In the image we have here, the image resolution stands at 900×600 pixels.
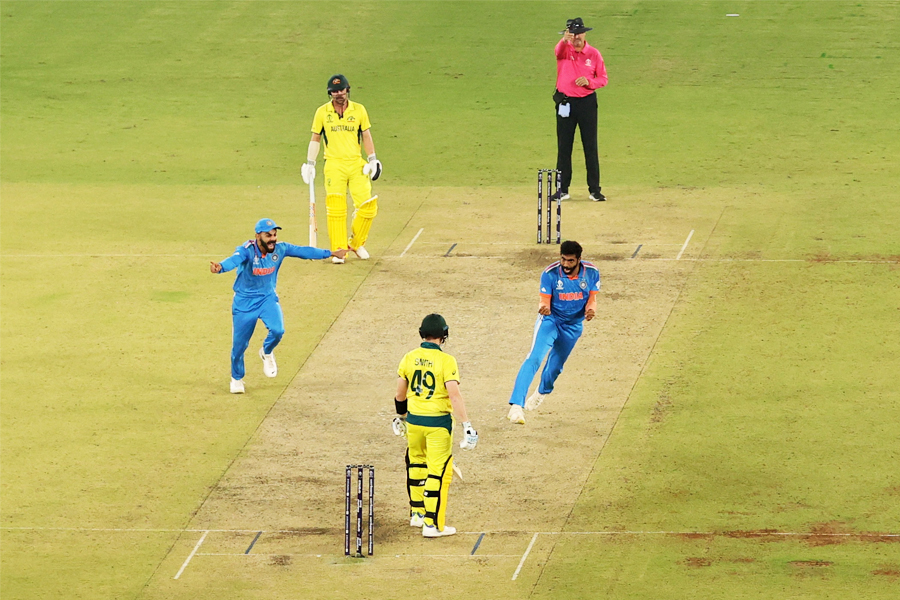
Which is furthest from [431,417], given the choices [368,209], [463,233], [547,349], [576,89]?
[576,89]

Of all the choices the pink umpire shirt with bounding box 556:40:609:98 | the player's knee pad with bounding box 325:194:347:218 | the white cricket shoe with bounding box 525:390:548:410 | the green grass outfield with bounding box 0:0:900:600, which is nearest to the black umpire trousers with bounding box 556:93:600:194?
the pink umpire shirt with bounding box 556:40:609:98

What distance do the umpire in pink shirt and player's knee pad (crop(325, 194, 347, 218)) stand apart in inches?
152

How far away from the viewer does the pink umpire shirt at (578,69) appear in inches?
989

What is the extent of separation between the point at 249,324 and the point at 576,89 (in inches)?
355

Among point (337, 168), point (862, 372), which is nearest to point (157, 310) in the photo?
point (337, 168)

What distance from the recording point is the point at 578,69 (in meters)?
25.2

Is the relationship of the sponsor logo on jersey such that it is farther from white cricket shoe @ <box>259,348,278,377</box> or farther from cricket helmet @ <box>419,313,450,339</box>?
white cricket shoe @ <box>259,348,278,377</box>

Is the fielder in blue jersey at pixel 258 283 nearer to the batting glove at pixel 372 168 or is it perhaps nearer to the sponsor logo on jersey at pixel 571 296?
the sponsor logo on jersey at pixel 571 296

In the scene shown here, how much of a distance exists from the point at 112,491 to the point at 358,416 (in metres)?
3.10

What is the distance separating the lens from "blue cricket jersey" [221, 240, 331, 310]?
1800 cm

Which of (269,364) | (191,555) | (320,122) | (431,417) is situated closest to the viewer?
(431,417)

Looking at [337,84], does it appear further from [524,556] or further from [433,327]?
[524,556]

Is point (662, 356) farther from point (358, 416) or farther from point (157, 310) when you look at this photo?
point (157, 310)

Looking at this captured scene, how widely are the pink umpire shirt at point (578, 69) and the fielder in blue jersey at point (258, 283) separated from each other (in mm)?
7824
